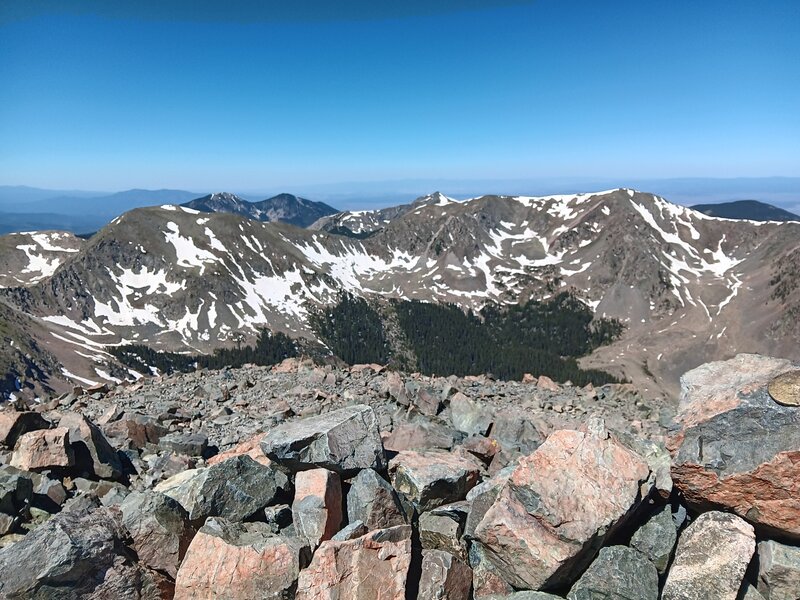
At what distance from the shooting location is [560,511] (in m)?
9.30

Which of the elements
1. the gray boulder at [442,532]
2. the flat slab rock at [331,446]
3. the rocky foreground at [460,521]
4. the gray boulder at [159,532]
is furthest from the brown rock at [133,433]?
the gray boulder at [442,532]

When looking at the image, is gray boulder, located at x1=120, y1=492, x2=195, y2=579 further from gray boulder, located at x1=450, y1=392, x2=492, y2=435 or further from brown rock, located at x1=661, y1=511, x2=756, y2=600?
gray boulder, located at x1=450, y1=392, x2=492, y2=435

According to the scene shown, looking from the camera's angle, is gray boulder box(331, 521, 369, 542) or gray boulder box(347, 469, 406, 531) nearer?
gray boulder box(331, 521, 369, 542)

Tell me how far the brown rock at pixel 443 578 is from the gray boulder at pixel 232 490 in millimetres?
4235

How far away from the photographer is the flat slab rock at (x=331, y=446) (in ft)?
38.2

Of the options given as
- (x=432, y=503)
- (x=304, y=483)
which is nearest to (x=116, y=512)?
(x=304, y=483)

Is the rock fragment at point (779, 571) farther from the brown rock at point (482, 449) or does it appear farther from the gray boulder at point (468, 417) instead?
the gray boulder at point (468, 417)

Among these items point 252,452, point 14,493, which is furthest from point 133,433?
point 252,452

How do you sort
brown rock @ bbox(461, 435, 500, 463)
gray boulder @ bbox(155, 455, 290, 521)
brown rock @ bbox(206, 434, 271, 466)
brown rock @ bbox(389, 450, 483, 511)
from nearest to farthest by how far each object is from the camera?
gray boulder @ bbox(155, 455, 290, 521) < brown rock @ bbox(389, 450, 483, 511) < brown rock @ bbox(206, 434, 271, 466) < brown rock @ bbox(461, 435, 500, 463)

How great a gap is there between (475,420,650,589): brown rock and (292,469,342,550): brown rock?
3.27 meters

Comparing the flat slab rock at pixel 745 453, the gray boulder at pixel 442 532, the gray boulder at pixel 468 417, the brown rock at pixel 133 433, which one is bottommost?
the gray boulder at pixel 468 417

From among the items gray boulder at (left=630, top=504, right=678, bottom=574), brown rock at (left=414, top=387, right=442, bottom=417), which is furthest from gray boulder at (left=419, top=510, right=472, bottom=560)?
brown rock at (left=414, top=387, right=442, bottom=417)

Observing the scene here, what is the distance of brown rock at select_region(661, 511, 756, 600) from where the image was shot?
8430mm

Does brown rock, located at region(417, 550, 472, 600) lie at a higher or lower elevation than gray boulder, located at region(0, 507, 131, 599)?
lower
